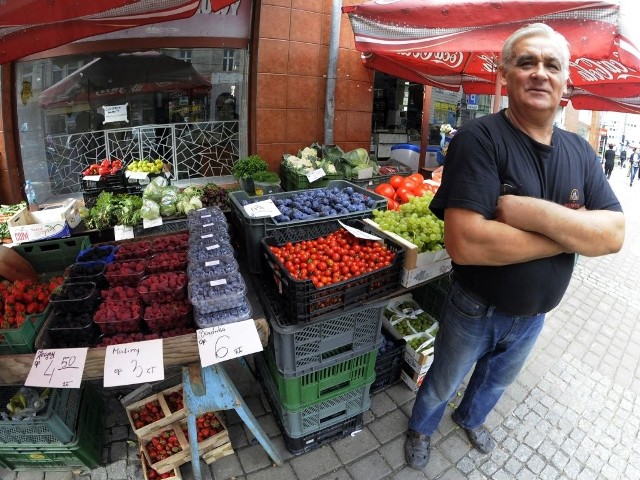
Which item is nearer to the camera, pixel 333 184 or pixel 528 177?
pixel 528 177

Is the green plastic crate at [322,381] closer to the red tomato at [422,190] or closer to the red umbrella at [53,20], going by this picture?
the red tomato at [422,190]

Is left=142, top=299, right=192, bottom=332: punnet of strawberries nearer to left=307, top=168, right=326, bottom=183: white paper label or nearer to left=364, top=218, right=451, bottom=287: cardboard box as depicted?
left=364, top=218, right=451, bottom=287: cardboard box

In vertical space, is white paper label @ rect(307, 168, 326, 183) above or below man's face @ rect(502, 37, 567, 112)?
below

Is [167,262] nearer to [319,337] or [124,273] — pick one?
[124,273]

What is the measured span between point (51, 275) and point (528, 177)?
3.63 meters

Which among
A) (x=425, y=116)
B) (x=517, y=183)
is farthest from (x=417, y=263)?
(x=425, y=116)

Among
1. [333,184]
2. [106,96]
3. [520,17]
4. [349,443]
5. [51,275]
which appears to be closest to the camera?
[520,17]

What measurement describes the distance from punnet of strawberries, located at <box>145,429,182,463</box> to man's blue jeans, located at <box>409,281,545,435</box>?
169cm

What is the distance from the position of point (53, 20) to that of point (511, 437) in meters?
4.29

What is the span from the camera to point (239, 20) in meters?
4.80

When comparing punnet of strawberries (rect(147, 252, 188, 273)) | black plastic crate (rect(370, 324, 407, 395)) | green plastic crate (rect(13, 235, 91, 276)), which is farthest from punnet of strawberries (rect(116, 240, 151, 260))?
black plastic crate (rect(370, 324, 407, 395))

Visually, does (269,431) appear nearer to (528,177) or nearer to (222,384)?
(222,384)

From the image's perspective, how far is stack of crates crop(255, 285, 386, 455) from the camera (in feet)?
7.23

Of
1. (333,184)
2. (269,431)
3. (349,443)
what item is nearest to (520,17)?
(333,184)
